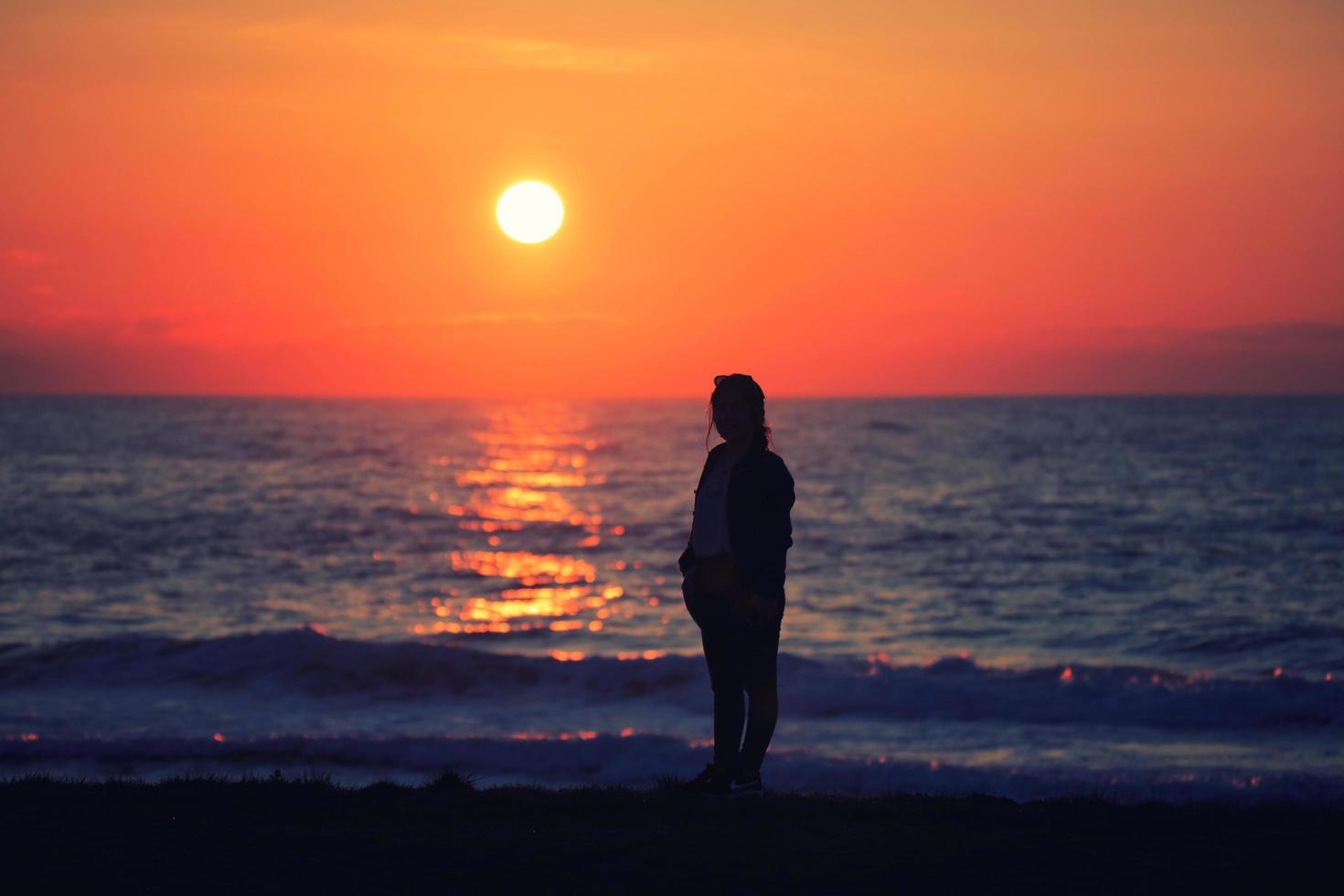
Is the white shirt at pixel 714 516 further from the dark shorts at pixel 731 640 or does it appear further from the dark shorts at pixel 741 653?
the dark shorts at pixel 741 653

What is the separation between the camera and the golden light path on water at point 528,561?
20625 millimetres

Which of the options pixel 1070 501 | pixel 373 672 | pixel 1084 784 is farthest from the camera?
pixel 1070 501

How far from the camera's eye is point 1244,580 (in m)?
24.2

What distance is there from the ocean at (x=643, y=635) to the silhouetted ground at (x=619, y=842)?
1068mm

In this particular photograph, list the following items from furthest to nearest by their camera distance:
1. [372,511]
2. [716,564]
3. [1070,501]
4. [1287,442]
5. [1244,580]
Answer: [1287,442], [1070,501], [372,511], [1244,580], [716,564]

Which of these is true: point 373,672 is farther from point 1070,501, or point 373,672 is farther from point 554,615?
point 1070,501

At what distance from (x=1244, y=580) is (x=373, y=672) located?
17.0 m

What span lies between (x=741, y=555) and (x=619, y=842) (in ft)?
4.80

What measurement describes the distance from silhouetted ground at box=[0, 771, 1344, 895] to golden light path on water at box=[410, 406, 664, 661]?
10035 mm

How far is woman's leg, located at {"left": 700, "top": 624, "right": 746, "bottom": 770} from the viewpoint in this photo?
20.4ft

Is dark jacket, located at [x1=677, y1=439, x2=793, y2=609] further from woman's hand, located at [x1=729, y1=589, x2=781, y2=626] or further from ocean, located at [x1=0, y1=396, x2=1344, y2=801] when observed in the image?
ocean, located at [x1=0, y1=396, x2=1344, y2=801]

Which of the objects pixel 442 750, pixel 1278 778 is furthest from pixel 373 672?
pixel 1278 778

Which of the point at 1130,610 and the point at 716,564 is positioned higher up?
the point at 716,564

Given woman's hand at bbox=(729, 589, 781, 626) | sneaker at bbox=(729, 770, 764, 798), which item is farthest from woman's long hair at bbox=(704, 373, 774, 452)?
sneaker at bbox=(729, 770, 764, 798)
